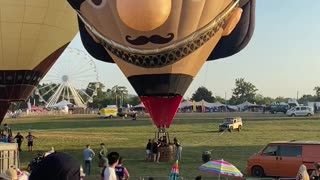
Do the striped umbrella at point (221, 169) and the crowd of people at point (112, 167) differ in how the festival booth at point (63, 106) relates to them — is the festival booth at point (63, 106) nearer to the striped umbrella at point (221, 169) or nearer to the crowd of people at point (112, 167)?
the crowd of people at point (112, 167)

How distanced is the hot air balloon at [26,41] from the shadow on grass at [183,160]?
2.39 meters

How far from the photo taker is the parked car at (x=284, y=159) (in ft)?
40.2

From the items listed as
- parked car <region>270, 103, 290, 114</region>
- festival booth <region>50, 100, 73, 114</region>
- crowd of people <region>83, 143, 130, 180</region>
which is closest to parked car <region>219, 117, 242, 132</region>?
crowd of people <region>83, 143, 130, 180</region>

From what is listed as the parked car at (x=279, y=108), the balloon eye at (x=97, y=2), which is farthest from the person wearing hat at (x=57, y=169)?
the parked car at (x=279, y=108)

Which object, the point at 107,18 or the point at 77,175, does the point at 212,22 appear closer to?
the point at 107,18

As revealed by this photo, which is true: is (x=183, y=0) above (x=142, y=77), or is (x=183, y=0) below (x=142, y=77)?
above

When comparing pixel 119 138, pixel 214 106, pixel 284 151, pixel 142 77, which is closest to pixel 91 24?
pixel 142 77

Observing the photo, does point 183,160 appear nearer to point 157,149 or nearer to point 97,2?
point 157,149

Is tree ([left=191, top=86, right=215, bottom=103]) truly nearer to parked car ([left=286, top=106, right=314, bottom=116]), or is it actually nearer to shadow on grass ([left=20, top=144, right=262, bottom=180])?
parked car ([left=286, top=106, right=314, bottom=116])

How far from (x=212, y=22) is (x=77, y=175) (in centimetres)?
1268

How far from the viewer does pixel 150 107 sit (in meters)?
15.0

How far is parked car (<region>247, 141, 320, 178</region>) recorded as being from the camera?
12250 millimetres

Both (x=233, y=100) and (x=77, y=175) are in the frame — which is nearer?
(x=77, y=175)

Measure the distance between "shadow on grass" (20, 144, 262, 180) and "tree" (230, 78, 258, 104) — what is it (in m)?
99.0
